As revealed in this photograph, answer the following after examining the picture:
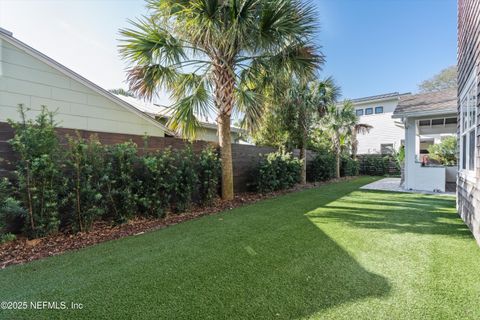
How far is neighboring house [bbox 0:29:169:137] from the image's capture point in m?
4.36

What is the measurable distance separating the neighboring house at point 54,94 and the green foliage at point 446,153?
12875 mm

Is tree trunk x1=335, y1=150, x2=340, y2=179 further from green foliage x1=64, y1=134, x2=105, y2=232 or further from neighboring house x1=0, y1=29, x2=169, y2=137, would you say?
green foliage x1=64, y1=134, x2=105, y2=232

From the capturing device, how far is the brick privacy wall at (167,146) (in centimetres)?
330

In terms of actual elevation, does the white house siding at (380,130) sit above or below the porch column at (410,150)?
above

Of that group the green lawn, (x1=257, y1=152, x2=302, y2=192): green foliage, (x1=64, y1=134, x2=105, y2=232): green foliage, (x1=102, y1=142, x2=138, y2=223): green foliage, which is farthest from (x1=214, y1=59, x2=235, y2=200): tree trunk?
(x1=64, y1=134, x2=105, y2=232): green foliage

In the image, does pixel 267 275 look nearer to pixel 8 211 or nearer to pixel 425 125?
pixel 8 211

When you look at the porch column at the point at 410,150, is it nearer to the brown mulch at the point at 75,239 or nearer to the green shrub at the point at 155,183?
the brown mulch at the point at 75,239

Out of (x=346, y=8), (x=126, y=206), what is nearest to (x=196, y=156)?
(x=126, y=206)

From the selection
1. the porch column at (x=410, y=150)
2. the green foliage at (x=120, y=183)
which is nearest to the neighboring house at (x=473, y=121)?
the porch column at (x=410, y=150)

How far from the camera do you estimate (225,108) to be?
20.0 feet

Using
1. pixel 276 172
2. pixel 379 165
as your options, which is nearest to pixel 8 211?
pixel 276 172

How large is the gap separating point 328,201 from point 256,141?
16.0 feet

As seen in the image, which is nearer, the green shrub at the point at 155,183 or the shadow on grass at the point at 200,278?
the shadow on grass at the point at 200,278

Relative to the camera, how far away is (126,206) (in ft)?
13.8
